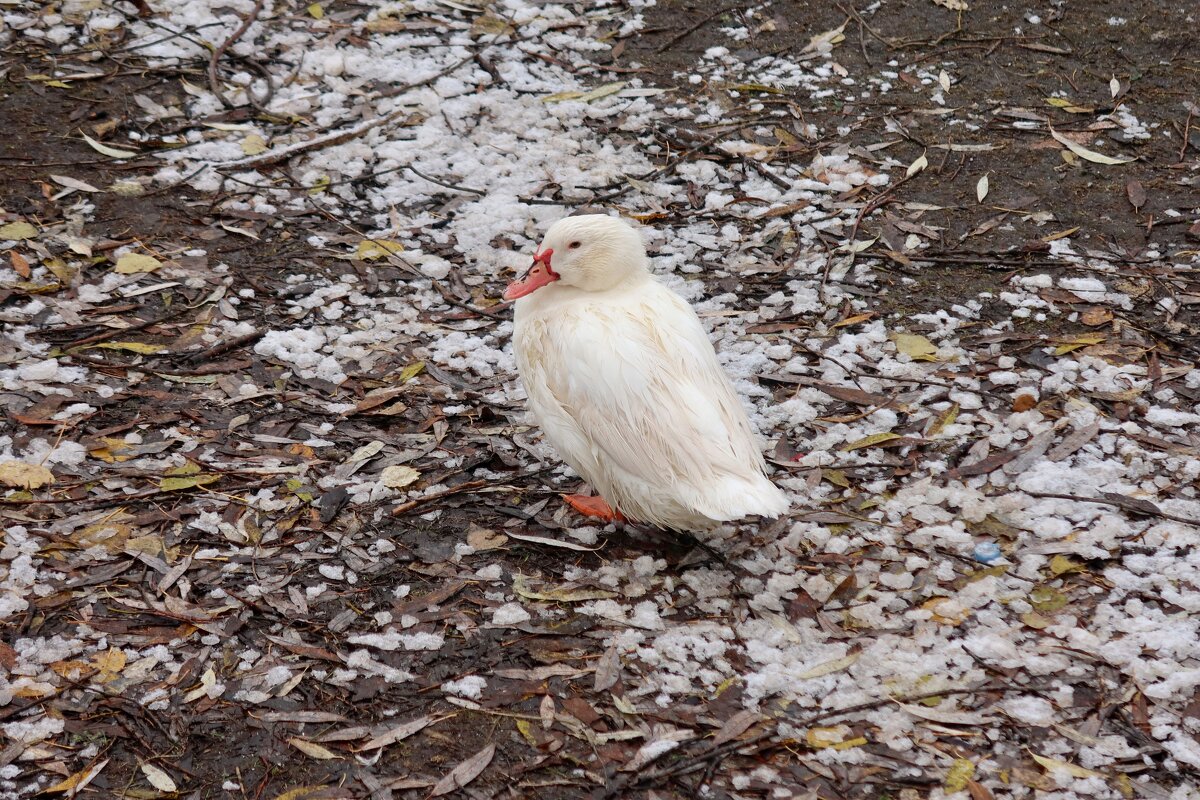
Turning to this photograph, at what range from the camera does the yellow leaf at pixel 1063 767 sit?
2744 mm

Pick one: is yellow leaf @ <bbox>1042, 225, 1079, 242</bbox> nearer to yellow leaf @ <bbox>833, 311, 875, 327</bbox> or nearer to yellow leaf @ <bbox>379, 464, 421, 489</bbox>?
yellow leaf @ <bbox>833, 311, 875, 327</bbox>

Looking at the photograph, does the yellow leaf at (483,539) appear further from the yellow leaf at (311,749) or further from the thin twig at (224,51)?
the thin twig at (224,51)

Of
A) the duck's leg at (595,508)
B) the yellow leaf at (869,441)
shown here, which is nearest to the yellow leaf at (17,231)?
the duck's leg at (595,508)

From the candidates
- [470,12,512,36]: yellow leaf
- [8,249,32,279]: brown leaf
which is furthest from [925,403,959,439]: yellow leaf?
[8,249,32,279]: brown leaf

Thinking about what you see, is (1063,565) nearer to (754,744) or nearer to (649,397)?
(754,744)

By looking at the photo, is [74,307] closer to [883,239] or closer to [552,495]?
[552,495]

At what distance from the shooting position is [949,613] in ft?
10.5

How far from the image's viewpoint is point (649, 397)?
3.27m

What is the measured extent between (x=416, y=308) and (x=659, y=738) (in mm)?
2290

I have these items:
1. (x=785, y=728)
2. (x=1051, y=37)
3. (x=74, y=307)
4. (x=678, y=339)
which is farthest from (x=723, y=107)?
(x=785, y=728)

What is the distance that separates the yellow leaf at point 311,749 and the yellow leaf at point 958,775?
1531 mm

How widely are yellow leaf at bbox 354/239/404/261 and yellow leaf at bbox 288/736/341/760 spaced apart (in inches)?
94.8

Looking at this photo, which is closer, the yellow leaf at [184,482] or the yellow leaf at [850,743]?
the yellow leaf at [850,743]

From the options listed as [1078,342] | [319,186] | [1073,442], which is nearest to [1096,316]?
[1078,342]
